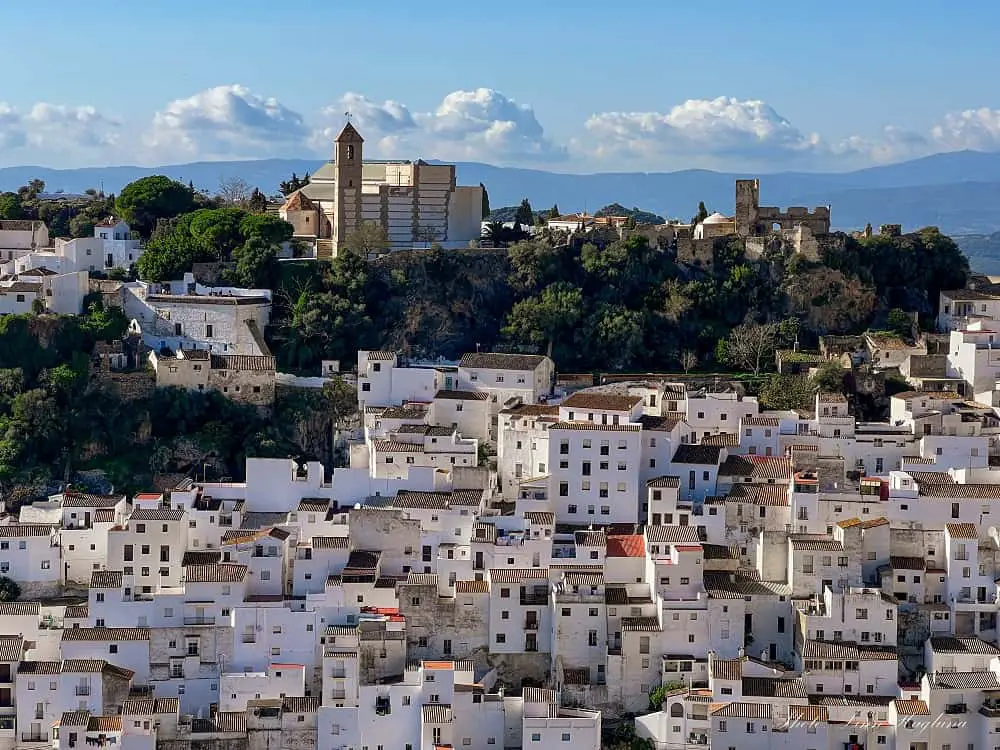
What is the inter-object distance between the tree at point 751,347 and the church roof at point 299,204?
14078 millimetres

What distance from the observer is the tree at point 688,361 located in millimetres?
44406

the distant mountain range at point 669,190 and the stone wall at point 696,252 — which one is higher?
the distant mountain range at point 669,190

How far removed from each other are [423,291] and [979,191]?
9646cm

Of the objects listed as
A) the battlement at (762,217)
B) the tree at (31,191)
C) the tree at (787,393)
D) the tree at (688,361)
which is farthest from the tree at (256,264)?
the battlement at (762,217)

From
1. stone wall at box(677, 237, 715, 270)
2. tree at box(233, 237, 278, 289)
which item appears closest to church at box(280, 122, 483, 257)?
tree at box(233, 237, 278, 289)

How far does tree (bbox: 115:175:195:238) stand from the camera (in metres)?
49.8

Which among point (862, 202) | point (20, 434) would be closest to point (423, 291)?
point (20, 434)

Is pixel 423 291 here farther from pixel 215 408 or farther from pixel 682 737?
pixel 682 737

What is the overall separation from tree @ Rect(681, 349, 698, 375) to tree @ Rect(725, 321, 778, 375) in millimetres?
866

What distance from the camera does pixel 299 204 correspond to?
5141cm

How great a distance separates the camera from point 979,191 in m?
133

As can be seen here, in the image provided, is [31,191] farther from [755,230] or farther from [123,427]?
[755,230]

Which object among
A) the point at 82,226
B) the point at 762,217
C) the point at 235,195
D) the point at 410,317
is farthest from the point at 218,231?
the point at 762,217

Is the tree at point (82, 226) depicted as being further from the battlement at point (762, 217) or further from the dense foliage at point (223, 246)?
the battlement at point (762, 217)
